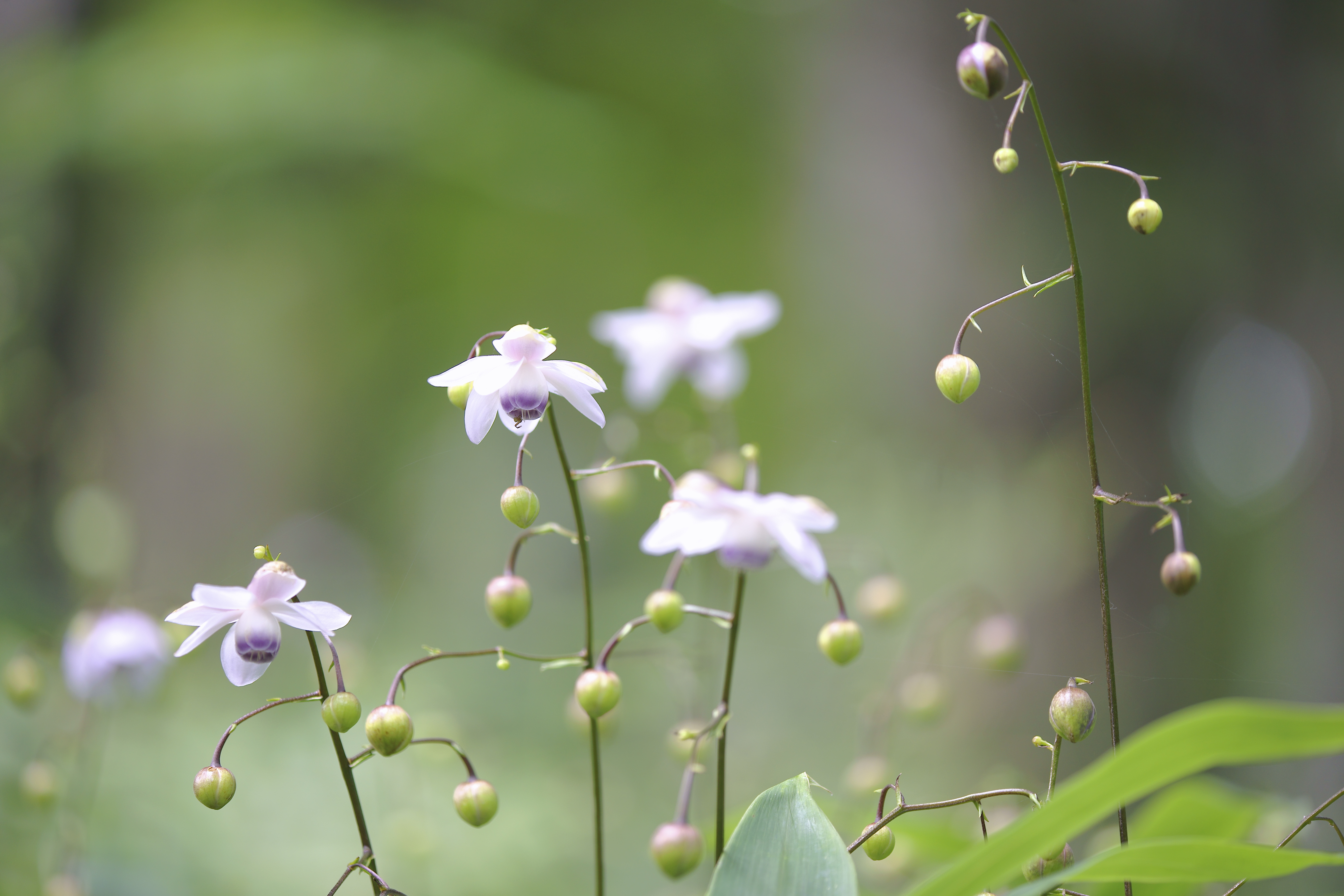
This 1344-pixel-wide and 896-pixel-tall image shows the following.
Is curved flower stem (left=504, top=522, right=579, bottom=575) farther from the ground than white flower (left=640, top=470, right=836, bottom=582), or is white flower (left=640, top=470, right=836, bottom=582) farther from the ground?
curved flower stem (left=504, top=522, right=579, bottom=575)

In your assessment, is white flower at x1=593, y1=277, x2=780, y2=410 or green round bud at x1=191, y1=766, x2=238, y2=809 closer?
green round bud at x1=191, y1=766, x2=238, y2=809

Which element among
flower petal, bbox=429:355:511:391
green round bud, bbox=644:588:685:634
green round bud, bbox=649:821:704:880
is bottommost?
green round bud, bbox=649:821:704:880

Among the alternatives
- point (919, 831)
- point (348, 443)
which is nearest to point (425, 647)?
point (919, 831)

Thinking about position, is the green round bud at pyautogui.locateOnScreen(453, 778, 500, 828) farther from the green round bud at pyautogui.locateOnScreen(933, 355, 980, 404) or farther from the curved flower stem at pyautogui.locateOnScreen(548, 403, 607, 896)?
the green round bud at pyautogui.locateOnScreen(933, 355, 980, 404)

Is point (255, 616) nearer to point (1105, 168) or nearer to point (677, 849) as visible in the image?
point (677, 849)

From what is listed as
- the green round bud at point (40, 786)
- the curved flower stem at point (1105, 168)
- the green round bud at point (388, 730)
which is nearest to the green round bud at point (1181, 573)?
the curved flower stem at point (1105, 168)

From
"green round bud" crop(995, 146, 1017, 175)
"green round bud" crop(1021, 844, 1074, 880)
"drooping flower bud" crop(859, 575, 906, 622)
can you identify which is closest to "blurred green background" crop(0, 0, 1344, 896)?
"drooping flower bud" crop(859, 575, 906, 622)

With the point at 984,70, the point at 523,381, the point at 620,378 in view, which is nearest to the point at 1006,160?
the point at 984,70

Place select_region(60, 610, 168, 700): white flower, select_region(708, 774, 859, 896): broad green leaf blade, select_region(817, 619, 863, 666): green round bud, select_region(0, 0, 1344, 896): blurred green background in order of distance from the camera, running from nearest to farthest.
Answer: select_region(708, 774, 859, 896): broad green leaf blade < select_region(817, 619, 863, 666): green round bud < select_region(60, 610, 168, 700): white flower < select_region(0, 0, 1344, 896): blurred green background
